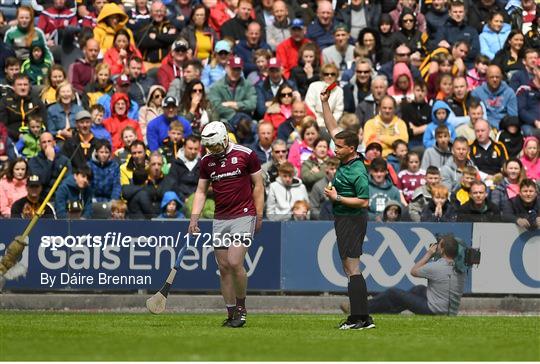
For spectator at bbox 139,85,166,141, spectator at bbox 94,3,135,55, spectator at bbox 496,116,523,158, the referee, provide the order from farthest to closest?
1. spectator at bbox 94,3,135,55
2. spectator at bbox 496,116,523,158
3. spectator at bbox 139,85,166,141
4. the referee

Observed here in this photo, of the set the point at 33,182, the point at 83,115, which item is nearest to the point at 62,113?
the point at 83,115

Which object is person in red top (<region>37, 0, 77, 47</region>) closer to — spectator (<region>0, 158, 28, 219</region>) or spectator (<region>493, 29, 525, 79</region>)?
spectator (<region>0, 158, 28, 219</region>)

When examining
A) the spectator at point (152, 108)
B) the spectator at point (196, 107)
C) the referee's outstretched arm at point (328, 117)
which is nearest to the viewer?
the referee's outstretched arm at point (328, 117)

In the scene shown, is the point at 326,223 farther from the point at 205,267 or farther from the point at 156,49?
the point at 156,49

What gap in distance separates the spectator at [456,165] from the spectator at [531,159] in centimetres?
109

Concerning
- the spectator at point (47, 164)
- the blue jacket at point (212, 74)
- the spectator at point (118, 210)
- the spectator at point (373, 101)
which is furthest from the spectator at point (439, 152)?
the spectator at point (47, 164)

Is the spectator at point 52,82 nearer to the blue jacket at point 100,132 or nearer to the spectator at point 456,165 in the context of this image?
the blue jacket at point 100,132

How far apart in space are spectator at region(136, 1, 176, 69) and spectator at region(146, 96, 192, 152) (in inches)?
104

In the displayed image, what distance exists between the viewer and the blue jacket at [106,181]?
23.6 metres

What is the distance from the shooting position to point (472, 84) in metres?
27.6

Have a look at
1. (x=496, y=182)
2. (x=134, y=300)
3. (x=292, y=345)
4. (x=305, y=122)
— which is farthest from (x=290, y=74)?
(x=292, y=345)

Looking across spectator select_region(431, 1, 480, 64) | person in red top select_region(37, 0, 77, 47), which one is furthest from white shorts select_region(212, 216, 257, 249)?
spectator select_region(431, 1, 480, 64)

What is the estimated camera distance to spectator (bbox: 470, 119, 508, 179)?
993 inches

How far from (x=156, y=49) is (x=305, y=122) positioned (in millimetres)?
4313
